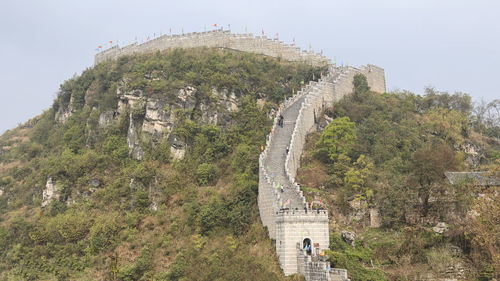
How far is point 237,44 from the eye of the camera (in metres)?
54.3

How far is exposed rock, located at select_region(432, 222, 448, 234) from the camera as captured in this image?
26.0m

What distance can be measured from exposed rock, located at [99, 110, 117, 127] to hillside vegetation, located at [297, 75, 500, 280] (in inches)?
762

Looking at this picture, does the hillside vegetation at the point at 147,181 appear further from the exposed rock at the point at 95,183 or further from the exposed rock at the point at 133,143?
the exposed rock at the point at 133,143

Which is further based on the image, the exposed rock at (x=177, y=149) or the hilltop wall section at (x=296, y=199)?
the exposed rock at (x=177, y=149)

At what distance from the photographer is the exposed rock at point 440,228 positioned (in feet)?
85.3

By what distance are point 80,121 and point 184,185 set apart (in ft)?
56.4

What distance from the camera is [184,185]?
35500mm

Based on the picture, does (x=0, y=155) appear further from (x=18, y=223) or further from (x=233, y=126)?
(x=233, y=126)

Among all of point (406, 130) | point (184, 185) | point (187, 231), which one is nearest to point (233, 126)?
point (184, 185)

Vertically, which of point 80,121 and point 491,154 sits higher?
point 80,121

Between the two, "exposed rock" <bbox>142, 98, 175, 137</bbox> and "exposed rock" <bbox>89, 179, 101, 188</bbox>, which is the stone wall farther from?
"exposed rock" <bbox>89, 179, 101, 188</bbox>

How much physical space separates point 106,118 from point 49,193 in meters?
9.02

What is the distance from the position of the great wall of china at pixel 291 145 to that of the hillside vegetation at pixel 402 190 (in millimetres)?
1246

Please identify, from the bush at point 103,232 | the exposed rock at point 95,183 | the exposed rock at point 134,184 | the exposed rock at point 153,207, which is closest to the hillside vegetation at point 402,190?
the exposed rock at point 153,207
